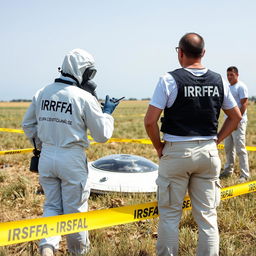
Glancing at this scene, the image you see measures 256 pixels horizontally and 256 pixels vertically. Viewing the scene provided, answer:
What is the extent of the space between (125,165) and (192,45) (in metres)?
3.40

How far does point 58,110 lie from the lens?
3295 mm

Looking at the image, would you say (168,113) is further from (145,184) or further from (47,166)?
(145,184)

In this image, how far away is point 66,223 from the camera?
121 inches

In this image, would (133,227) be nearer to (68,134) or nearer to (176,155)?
(176,155)

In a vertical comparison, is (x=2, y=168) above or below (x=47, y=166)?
A: below

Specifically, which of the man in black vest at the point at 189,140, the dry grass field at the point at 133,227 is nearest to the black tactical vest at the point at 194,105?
the man in black vest at the point at 189,140

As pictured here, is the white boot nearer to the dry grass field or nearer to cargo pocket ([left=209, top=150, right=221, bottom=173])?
the dry grass field

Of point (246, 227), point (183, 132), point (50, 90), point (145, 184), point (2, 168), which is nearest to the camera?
point (183, 132)

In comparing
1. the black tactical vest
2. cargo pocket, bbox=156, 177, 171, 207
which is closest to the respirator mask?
the black tactical vest

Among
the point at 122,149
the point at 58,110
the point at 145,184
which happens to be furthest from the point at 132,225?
the point at 122,149

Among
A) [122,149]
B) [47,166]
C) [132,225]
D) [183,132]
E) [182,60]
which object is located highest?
[182,60]

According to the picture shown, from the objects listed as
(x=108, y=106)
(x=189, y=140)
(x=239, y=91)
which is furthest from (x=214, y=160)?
(x=239, y=91)

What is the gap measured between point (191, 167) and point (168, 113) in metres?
0.53

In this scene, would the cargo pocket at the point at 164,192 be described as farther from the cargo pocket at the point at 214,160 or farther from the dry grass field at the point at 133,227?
the dry grass field at the point at 133,227
